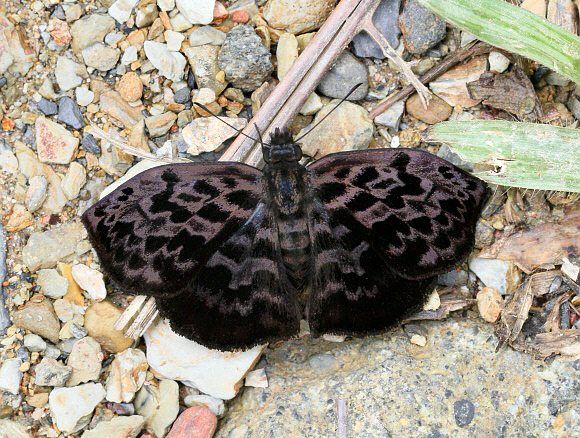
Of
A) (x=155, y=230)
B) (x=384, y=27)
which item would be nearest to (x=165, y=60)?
(x=155, y=230)

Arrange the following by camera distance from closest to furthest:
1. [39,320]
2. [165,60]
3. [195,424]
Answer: [195,424]
[39,320]
[165,60]

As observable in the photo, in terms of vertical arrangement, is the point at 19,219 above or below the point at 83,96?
below

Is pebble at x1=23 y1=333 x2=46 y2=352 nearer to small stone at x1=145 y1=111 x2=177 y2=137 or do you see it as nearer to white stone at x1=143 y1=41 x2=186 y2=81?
small stone at x1=145 y1=111 x2=177 y2=137

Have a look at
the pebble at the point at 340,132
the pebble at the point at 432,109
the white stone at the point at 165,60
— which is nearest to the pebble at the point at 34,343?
the white stone at the point at 165,60

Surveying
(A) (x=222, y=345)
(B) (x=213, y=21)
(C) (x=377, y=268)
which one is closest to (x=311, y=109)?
(B) (x=213, y=21)

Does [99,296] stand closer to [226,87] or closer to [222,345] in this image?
[222,345]

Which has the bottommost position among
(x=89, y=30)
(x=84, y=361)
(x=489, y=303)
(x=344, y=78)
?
(x=489, y=303)

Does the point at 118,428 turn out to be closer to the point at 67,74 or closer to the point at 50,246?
the point at 50,246
